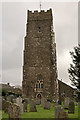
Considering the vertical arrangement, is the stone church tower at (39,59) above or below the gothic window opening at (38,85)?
above

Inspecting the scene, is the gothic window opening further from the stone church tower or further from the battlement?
the battlement

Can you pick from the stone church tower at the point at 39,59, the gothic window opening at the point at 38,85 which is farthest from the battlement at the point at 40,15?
the gothic window opening at the point at 38,85

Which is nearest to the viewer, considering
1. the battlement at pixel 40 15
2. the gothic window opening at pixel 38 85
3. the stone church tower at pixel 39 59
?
the stone church tower at pixel 39 59

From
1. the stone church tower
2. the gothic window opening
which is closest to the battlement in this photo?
the stone church tower

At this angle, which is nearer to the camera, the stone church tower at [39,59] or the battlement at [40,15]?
the stone church tower at [39,59]

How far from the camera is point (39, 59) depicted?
2869 centimetres

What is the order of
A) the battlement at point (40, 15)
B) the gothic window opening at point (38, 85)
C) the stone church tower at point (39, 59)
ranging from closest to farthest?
1. the stone church tower at point (39, 59)
2. the gothic window opening at point (38, 85)
3. the battlement at point (40, 15)

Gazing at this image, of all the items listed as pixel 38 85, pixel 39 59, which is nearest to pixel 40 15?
pixel 39 59

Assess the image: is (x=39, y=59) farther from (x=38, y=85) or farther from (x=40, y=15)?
(x=40, y=15)

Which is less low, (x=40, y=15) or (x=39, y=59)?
(x=40, y=15)

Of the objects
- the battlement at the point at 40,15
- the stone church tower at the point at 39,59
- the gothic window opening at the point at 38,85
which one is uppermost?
the battlement at the point at 40,15

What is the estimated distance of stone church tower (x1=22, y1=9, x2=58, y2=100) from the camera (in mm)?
27141

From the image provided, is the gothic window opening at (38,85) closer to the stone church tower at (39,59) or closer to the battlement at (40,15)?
the stone church tower at (39,59)

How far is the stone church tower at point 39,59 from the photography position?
89.0 feet
